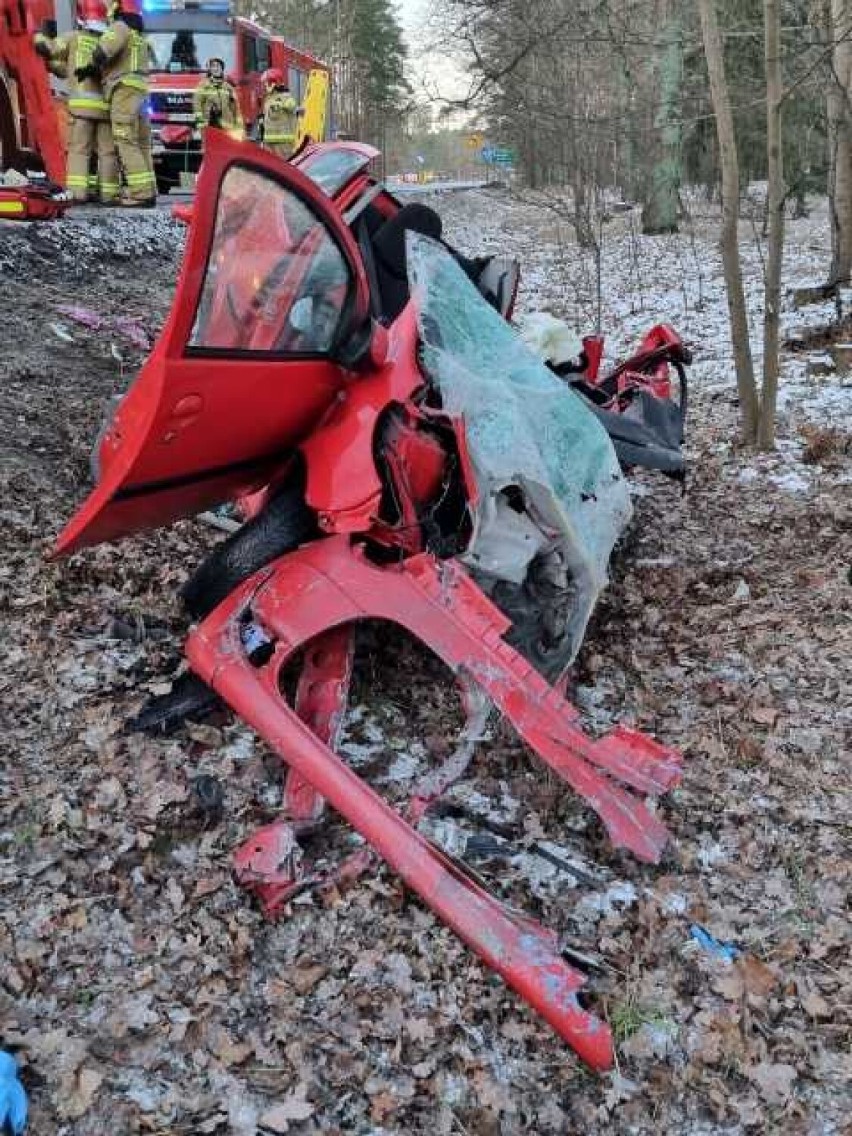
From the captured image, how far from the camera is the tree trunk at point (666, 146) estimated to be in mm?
19094

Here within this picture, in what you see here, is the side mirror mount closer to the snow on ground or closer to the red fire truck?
the snow on ground

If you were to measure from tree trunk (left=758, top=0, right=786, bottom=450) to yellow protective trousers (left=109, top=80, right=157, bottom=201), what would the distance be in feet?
22.4

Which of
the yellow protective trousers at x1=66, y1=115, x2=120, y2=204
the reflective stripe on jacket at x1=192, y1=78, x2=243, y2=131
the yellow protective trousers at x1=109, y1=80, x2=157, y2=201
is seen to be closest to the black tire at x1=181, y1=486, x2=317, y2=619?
the yellow protective trousers at x1=109, y1=80, x2=157, y2=201

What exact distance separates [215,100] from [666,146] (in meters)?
9.67

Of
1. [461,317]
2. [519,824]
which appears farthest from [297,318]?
[519,824]

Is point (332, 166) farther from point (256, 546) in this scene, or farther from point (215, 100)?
point (215, 100)

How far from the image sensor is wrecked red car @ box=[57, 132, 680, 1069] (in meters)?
3.27

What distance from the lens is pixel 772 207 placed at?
23.0 ft

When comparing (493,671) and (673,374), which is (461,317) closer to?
(493,671)

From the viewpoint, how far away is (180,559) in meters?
5.48

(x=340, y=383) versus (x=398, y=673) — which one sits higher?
(x=340, y=383)

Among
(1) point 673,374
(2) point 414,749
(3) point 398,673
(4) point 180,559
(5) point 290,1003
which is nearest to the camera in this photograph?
(5) point 290,1003

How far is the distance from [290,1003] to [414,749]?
4.38ft

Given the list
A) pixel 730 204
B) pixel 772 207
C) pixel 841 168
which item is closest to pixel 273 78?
pixel 841 168
